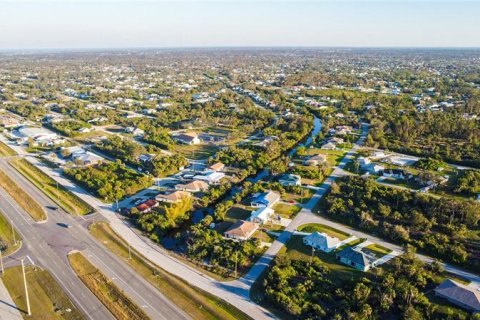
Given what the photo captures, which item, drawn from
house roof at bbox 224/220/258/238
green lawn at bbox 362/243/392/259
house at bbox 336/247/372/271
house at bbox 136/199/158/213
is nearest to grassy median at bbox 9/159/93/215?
house at bbox 136/199/158/213

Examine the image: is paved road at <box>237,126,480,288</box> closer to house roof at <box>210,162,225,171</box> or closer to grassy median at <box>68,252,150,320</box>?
grassy median at <box>68,252,150,320</box>

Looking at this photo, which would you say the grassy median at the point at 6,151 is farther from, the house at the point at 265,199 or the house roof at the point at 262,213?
the house roof at the point at 262,213

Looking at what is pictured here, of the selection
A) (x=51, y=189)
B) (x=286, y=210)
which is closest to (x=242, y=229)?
(x=286, y=210)

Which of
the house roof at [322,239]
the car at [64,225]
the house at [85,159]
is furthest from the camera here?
the house at [85,159]

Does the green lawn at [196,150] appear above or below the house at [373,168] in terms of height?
below

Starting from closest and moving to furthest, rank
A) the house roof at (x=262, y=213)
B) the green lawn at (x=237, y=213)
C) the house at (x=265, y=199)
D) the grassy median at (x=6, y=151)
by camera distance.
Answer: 1. the house roof at (x=262, y=213)
2. the green lawn at (x=237, y=213)
3. the house at (x=265, y=199)
4. the grassy median at (x=6, y=151)

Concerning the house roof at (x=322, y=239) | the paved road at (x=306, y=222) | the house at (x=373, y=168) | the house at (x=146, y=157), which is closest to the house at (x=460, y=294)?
the paved road at (x=306, y=222)
